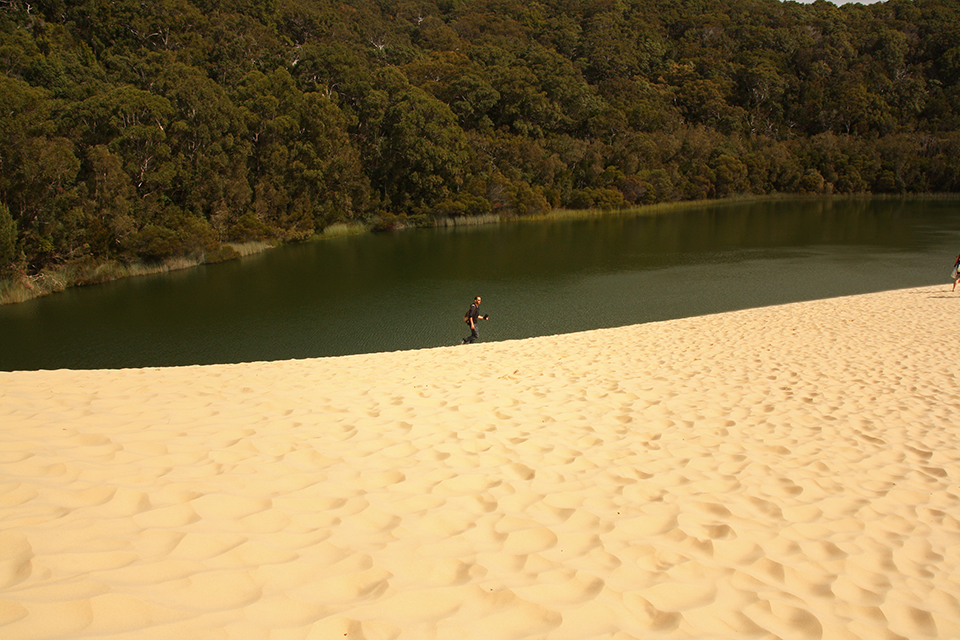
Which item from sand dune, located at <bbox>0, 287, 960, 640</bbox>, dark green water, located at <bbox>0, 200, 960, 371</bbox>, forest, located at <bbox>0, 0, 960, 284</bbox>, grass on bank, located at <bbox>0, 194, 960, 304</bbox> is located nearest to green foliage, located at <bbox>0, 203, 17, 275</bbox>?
forest, located at <bbox>0, 0, 960, 284</bbox>

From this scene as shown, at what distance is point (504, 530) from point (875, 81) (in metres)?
111

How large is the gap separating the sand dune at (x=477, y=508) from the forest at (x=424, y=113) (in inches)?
905

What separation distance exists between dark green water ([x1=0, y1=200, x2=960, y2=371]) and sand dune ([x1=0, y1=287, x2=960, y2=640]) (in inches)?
339

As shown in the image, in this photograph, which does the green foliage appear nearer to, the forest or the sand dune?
the forest

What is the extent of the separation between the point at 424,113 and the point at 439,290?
3154cm

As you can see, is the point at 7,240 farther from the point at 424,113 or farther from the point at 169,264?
the point at 424,113

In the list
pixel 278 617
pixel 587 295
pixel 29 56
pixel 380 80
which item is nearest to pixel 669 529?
pixel 278 617

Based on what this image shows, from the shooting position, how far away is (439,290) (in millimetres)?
22562

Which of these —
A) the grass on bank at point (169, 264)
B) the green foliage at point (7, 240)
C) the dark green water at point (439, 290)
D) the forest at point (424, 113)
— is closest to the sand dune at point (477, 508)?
the dark green water at point (439, 290)

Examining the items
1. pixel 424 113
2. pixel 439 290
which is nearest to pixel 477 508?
pixel 439 290

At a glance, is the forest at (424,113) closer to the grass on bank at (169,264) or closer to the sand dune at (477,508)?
the grass on bank at (169,264)

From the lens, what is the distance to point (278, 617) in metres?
2.58

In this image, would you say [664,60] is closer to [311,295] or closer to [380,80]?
[380,80]

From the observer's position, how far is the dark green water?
16094 mm
